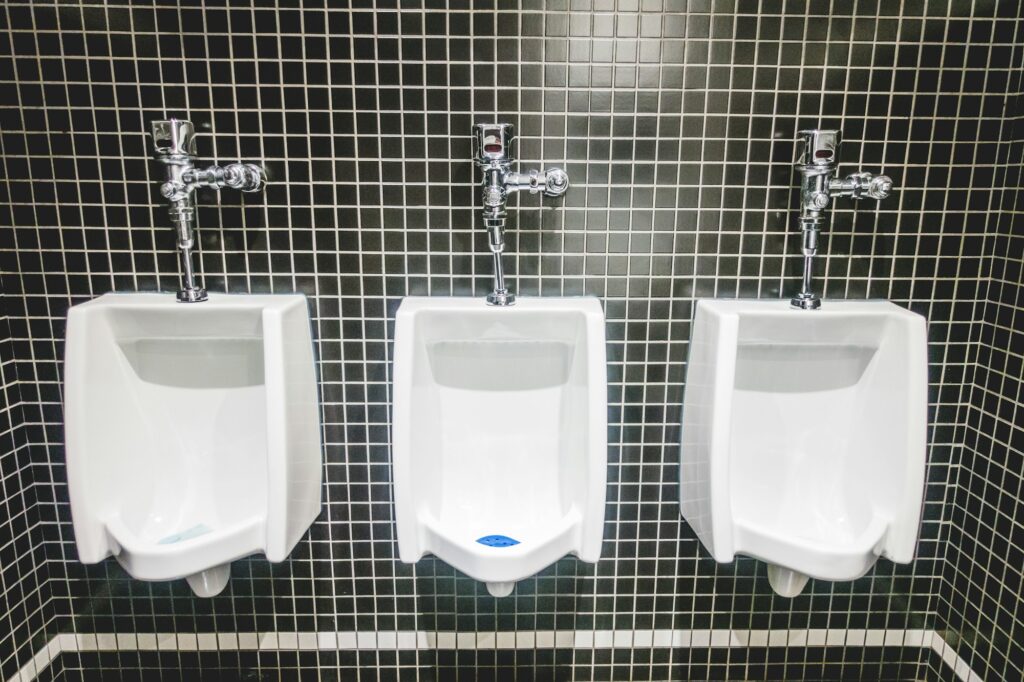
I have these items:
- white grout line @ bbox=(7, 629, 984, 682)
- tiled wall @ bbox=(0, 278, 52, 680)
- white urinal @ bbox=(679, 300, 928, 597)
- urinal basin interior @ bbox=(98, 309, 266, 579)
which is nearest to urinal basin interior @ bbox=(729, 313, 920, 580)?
white urinal @ bbox=(679, 300, 928, 597)

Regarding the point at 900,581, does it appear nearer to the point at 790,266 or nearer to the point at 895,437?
the point at 895,437

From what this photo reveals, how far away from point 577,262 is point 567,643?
0.95 m

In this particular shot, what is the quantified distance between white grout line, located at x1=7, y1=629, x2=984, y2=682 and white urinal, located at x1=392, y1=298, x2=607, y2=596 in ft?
1.32

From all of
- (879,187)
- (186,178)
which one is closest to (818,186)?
(879,187)

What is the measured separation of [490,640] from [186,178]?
4.14ft

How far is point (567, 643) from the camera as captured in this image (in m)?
1.60

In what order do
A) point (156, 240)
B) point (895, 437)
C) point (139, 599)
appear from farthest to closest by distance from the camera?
point (139, 599)
point (156, 240)
point (895, 437)

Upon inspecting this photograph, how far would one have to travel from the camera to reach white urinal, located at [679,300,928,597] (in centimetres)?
125

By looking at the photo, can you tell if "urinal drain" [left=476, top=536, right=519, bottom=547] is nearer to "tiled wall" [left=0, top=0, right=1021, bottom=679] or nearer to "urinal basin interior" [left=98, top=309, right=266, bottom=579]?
"tiled wall" [left=0, top=0, right=1021, bottom=679]

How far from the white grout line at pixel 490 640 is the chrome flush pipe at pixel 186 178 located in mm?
874

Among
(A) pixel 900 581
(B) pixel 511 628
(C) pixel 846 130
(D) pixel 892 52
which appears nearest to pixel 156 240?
(B) pixel 511 628

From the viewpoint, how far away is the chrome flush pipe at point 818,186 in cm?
128

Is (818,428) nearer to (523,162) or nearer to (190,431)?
(523,162)

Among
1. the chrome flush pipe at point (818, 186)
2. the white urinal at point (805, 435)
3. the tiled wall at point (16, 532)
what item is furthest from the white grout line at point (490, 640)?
the chrome flush pipe at point (818, 186)
